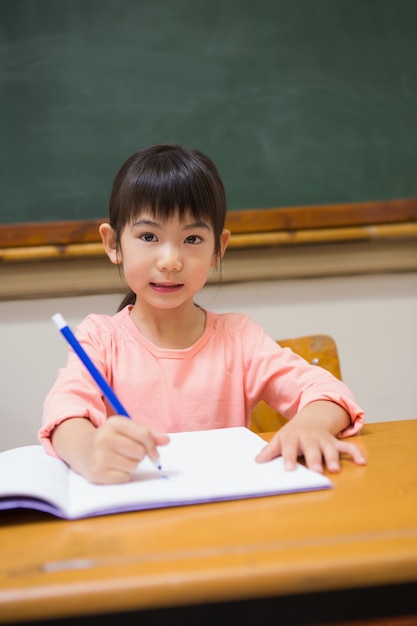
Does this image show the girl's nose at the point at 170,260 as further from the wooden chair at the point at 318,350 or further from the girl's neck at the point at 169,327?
the wooden chair at the point at 318,350

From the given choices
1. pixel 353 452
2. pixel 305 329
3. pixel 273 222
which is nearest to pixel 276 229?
pixel 273 222

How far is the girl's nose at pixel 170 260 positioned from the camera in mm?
973

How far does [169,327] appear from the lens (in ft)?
3.76

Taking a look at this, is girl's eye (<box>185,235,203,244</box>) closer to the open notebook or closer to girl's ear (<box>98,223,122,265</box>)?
girl's ear (<box>98,223,122,265</box>)

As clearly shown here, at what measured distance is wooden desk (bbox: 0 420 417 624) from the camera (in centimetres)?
41

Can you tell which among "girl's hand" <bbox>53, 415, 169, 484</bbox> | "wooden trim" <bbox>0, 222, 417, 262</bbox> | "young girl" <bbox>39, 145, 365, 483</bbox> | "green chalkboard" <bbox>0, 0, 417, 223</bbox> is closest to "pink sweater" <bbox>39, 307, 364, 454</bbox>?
"young girl" <bbox>39, 145, 365, 483</bbox>

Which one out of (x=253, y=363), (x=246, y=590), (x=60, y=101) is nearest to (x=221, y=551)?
(x=246, y=590)

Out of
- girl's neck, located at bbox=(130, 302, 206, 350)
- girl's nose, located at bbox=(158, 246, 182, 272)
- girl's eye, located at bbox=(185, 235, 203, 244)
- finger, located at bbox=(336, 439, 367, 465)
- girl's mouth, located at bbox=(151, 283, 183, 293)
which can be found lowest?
finger, located at bbox=(336, 439, 367, 465)

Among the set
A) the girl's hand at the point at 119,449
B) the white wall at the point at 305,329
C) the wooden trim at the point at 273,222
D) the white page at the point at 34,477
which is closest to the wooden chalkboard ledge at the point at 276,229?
the wooden trim at the point at 273,222

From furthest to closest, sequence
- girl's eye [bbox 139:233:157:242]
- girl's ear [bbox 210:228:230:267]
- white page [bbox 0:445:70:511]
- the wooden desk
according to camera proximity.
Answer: girl's ear [bbox 210:228:230:267], girl's eye [bbox 139:233:157:242], white page [bbox 0:445:70:511], the wooden desk

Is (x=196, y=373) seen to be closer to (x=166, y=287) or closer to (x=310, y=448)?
(x=166, y=287)

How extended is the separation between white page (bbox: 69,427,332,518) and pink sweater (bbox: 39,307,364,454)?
1.00 feet

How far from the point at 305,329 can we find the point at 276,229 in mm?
294

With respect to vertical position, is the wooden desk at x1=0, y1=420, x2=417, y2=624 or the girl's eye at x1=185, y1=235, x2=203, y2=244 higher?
the girl's eye at x1=185, y1=235, x2=203, y2=244
